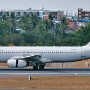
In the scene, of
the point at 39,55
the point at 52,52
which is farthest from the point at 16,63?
the point at 52,52

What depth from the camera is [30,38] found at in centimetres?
14275

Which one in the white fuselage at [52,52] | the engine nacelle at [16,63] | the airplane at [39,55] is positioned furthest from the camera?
the white fuselage at [52,52]

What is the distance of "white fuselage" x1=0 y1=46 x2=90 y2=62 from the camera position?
74.3 m

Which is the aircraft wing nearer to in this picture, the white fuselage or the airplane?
the airplane

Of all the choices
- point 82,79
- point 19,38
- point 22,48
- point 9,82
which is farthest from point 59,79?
point 19,38

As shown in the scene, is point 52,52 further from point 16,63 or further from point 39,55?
point 16,63

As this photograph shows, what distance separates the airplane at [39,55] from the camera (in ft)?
241

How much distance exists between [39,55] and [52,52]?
7.57 ft

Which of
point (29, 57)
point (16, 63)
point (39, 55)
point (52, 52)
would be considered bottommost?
point (16, 63)

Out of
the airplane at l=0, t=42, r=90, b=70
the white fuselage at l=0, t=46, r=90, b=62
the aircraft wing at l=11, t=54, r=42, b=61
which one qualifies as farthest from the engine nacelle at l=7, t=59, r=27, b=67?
the white fuselage at l=0, t=46, r=90, b=62

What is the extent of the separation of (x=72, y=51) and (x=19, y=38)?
6026 cm

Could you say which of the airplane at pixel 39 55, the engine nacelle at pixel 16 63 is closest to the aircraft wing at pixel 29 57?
the airplane at pixel 39 55

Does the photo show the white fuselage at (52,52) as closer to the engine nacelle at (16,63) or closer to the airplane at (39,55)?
the airplane at (39,55)

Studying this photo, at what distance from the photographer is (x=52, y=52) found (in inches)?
2958
